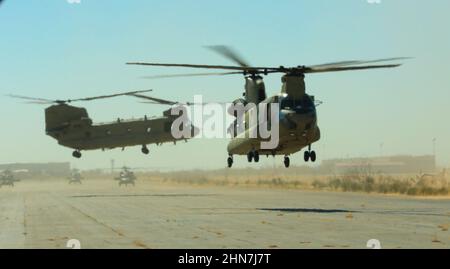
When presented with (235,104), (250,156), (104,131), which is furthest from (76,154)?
(250,156)

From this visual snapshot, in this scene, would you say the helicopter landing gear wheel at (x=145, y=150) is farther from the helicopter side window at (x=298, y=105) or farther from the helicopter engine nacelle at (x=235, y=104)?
the helicopter side window at (x=298, y=105)

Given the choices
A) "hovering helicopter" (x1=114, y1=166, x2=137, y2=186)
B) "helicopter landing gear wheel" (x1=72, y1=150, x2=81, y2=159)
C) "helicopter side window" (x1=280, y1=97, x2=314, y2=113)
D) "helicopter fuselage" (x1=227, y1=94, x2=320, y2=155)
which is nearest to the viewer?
"helicopter fuselage" (x1=227, y1=94, x2=320, y2=155)

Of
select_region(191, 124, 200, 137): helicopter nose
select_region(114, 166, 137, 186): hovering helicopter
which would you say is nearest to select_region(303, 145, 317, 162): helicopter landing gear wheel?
select_region(191, 124, 200, 137): helicopter nose

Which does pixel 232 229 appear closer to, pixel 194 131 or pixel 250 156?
pixel 250 156

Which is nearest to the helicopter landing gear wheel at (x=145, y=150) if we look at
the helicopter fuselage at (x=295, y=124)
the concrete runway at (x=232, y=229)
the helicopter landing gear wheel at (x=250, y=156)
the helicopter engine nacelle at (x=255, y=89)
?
the helicopter landing gear wheel at (x=250, y=156)

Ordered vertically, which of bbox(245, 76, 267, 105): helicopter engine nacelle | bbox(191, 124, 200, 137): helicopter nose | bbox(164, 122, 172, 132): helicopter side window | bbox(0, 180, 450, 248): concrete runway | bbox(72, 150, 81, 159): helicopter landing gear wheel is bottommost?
bbox(0, 180, 450, 248): concrete runway

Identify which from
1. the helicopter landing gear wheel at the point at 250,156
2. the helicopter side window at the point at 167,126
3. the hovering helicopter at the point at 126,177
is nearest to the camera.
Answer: the helicopter landing gear wheel at the point at 250,156

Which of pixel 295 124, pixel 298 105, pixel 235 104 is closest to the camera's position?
pixel 295 124

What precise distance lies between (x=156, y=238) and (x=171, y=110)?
114ft

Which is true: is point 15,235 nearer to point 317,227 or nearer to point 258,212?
point 317,227

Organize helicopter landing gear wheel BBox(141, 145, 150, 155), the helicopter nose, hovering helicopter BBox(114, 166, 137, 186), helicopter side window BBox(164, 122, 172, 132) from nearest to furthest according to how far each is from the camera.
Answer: the helicopter nose → helicopter side window BBox(164, 122, 172, 132) → helicopter landing gear wheel BBox(141, 145, 150, 155) → hovering helicopter BBox(114, 166, 137, 186)

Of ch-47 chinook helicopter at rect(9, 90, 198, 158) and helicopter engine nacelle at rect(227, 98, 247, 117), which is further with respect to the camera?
ch-47 chinook helicopter at rect(9, 90, 198, 158)

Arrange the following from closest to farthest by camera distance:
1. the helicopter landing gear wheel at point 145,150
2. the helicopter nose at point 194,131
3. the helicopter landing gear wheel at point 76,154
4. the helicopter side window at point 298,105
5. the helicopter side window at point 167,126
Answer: the helicopter side window at point 298,105 < the helicopter nose at point 194,131 < the helicopter side window at point 167,126 < the helicopter landing gear wheel at point 76,154 < the helicopter landing gear wheel at point 145,150

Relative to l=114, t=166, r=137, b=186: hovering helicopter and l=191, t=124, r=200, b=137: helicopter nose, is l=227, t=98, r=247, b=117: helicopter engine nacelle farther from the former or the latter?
l=114, t=166, r=137, b=186: hovering helicopter
